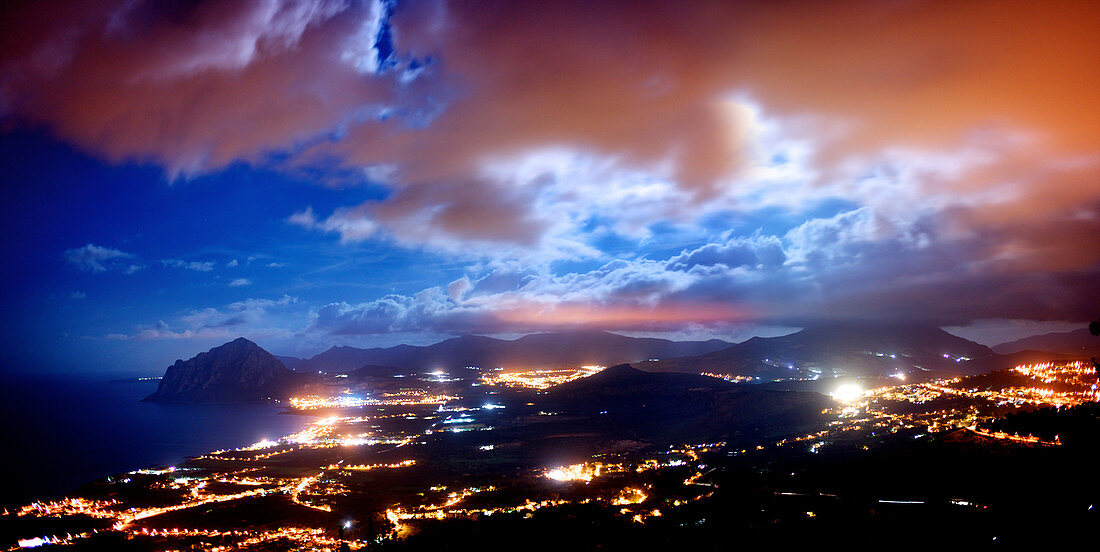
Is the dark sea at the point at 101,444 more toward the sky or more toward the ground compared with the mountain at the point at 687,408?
more toward the sky

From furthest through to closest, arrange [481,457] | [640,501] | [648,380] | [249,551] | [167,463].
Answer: [648,380] < [167,463] < [481,457] < [640,501] < [249,551]

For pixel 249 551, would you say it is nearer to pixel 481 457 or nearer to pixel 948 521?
pixel 481 457

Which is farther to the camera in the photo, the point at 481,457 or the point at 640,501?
the point at 481,457

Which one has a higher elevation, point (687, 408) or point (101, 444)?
point (101, 444)

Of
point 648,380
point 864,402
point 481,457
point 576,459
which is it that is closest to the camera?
point 576,459

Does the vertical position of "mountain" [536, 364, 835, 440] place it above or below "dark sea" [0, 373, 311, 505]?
below

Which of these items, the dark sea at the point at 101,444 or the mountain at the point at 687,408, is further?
the mountain at the point at 687,408

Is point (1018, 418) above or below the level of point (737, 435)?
above

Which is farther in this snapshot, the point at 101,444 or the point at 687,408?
the point at 687,408

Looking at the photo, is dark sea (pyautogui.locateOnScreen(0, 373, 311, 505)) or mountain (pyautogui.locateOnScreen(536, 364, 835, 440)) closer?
dark sea (pyautogui.locateOnScreen(0, 373, 311, 505))

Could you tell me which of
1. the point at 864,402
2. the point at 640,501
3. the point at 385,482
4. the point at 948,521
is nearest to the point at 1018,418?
the point at 948,521
